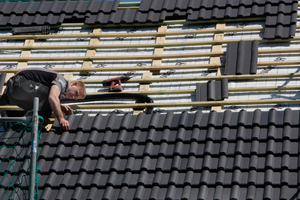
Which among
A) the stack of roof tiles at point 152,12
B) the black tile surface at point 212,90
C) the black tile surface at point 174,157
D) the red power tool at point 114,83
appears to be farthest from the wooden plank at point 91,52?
the black tile surface at point 212,90

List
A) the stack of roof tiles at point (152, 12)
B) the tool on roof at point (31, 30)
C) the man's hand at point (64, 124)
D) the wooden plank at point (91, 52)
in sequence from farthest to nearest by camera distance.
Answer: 1. the tool on roof at point (31, 30)
2. the stack of roof tiles at point (152, 12)
3. the wooden plank at point (91, 52)
4. the man's hand at point (64, 124)

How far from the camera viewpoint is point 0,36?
981 centimetres

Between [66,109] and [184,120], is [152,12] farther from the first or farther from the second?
[184,120]

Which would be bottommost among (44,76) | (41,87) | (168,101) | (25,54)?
(41,87)

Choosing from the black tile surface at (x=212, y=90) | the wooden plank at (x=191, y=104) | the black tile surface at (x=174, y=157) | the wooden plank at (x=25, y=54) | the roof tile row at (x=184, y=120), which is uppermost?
the wooden plank at (x=25, y=54)

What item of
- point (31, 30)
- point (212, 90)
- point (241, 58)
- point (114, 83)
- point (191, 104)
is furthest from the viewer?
point (31, 30)

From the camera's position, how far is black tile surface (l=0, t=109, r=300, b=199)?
5984mm

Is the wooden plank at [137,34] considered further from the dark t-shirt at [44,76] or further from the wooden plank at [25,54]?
the dark t-shirt at [44,76]

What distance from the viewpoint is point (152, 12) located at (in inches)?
392

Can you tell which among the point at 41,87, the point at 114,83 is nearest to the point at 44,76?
the point at 41,87

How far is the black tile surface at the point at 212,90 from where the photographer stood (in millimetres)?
7699

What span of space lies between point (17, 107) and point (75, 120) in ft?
3.65

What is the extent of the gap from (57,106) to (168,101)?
1845 mm

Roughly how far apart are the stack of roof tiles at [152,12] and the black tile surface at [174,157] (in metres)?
2.72
